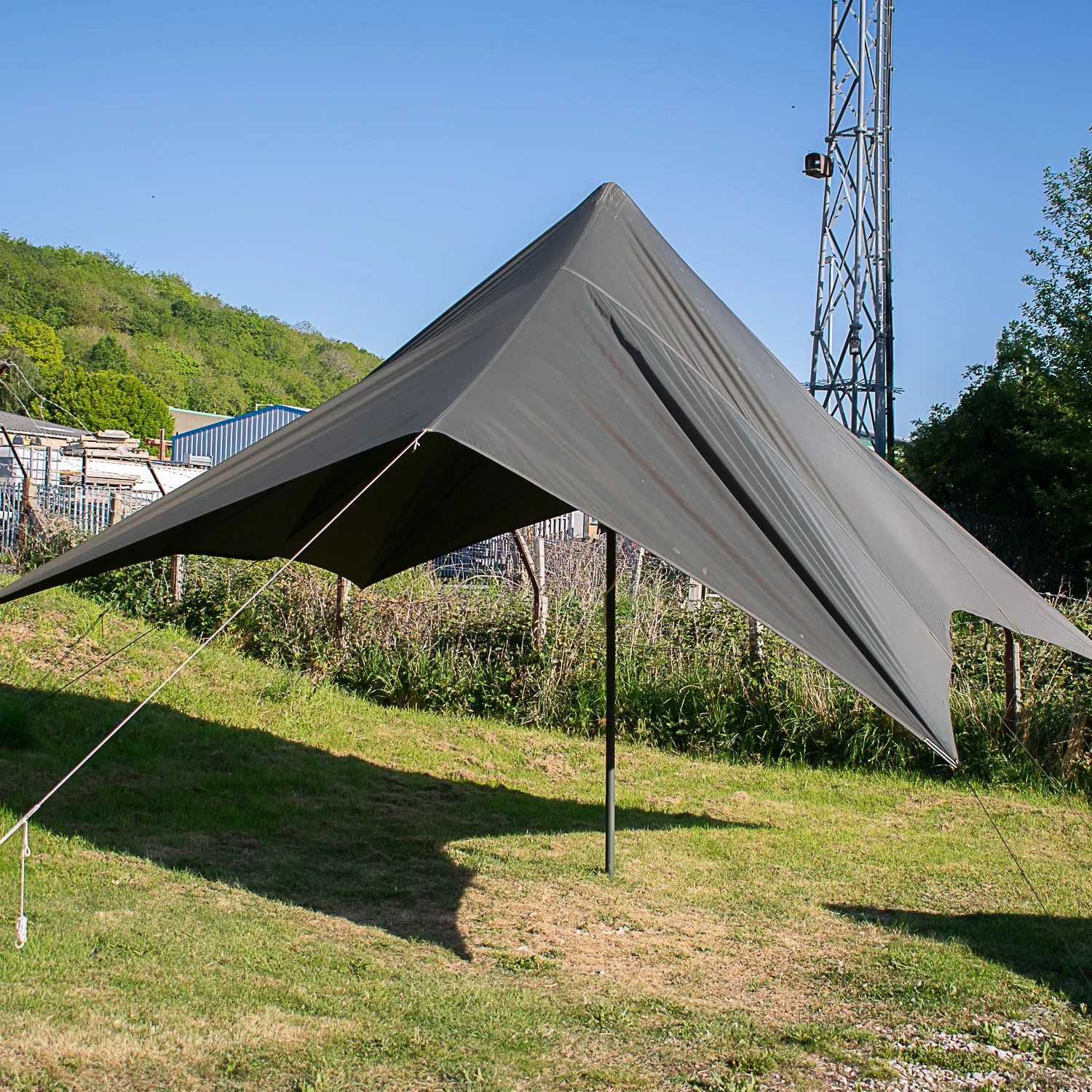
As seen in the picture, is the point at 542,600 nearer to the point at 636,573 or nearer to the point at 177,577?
the point at 636,573

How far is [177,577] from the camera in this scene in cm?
953

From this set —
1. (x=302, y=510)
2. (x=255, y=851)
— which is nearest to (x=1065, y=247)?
(x=302, y=510)

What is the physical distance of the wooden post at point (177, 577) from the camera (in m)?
9.51

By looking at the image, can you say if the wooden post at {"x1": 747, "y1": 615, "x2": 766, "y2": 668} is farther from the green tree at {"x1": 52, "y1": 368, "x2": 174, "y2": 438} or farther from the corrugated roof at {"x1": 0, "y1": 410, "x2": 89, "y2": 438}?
the green tree at {"x1": 52, "y1": 368, "x2": 174, "y2": 438}

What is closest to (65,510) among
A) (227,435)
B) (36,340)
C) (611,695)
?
(611,695)

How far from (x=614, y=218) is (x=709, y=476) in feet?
5.82

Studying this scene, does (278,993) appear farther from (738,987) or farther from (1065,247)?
(1065,247)

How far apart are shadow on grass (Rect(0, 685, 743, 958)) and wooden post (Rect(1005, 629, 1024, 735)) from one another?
233 cm

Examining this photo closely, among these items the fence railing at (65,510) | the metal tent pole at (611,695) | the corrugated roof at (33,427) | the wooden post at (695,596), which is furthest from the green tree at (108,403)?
the metal tent pole at (611,695)

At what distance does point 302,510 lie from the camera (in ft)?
16.7

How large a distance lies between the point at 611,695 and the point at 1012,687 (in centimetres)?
340

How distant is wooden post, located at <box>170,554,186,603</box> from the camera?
9.51 m

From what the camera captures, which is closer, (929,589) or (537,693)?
(929,589)

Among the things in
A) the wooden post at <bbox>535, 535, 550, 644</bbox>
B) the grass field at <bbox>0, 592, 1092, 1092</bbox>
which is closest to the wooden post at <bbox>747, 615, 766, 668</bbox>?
the grass field at <bbox>0, 592, 1092, 1092</bbox>
